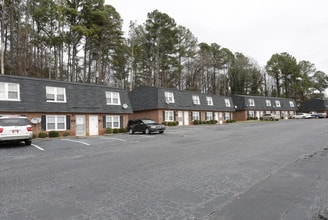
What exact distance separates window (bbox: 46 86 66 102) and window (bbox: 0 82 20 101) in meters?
2.55

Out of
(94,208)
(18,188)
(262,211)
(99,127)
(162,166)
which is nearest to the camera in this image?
(262,211)

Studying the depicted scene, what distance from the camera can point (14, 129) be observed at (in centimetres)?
1295

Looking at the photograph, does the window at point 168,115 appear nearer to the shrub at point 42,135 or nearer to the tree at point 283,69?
the shrub at point 42,135

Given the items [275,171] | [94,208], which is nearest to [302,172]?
[275,171]

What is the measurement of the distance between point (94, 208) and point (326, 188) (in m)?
4.86

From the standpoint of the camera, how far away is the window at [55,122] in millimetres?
20995

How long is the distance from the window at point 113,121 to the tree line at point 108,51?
10.2m

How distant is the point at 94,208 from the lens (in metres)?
4.14

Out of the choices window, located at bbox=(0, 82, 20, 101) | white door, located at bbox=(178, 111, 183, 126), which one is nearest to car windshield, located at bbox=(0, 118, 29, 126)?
window, located at bbox=(0, 82, 20, 101)

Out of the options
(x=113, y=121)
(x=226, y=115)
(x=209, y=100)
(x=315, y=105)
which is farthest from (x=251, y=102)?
(x=113, y=121)

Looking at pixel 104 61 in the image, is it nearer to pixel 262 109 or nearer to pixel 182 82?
pixel 182 82

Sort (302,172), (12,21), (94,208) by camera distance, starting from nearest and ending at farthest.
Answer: (94,208)
(302,172)
(12,21)

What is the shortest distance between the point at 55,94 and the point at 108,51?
16.4m

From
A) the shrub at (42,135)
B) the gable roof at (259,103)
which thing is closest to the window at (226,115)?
the gable roof at (259,103)
